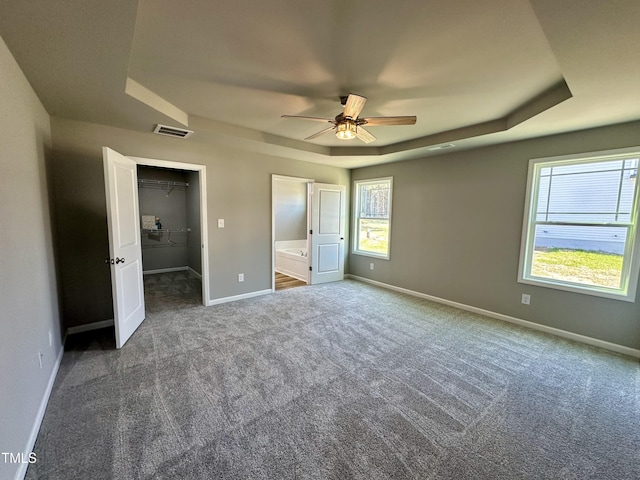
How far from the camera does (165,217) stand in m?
5.97

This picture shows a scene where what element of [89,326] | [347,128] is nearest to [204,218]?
[89,326]

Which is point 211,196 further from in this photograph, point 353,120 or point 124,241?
point 353,120

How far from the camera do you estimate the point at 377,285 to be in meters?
5.22

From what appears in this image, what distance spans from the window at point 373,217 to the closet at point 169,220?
3.43 meters

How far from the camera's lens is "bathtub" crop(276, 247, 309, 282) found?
554 centimetres

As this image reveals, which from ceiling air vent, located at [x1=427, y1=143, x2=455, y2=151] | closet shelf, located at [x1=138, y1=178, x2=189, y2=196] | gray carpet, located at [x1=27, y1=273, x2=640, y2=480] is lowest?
gray carpet, located at [x1=27, y1=273, x2=640, y2=480]

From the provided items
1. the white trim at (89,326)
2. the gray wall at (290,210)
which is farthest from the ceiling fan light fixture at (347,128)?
the gray wall at (290,210)

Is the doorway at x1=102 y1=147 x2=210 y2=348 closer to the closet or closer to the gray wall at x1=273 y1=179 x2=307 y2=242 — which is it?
the closet

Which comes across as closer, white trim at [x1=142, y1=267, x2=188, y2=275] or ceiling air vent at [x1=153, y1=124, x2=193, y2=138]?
ceiling air vent at [x1=153, y1=124, x2=193, y2=138]

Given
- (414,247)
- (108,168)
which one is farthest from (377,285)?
(108,168)

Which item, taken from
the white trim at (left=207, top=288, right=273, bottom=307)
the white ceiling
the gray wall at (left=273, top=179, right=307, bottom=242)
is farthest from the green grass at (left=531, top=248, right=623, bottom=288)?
the gray wall at (left=273, top=179, right=307, bottom=242)

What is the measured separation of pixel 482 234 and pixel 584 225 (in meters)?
1.05

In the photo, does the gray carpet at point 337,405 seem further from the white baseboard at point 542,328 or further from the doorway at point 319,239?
the doorway at point 319,239

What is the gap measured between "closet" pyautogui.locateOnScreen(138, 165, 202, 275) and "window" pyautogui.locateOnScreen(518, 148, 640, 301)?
18.9 ft
